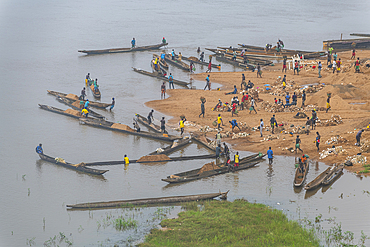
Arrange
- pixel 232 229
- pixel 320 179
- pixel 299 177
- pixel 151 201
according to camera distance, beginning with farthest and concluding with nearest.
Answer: pixel 299 177 < pixel 320 179 < pixel 151 201 < pixel 232 229

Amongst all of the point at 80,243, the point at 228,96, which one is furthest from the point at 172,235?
the point at 228,96

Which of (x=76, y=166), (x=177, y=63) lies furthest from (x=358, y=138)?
(x=177, y=63)

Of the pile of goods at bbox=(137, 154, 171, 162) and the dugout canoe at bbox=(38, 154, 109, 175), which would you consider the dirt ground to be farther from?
the dugout canoe at bbox=(38, 154, 109, 175)

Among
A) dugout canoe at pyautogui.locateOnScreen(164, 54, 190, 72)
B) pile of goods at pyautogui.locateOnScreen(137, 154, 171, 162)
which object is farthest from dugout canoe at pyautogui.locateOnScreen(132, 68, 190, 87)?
pile of goods at pyautogui.locateOnScreen(137, 154, 171, 162)

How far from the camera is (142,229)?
17.9 m

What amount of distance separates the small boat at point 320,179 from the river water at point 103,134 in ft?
1.53

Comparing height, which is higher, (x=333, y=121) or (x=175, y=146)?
(x=333, y=121)

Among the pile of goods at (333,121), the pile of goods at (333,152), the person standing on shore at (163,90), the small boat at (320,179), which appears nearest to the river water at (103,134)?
the small boat at (320,179)

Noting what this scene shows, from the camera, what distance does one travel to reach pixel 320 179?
21.5 meters

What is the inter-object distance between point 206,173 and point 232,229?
693 centimetres

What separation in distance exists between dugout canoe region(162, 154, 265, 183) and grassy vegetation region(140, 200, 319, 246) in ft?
12.5

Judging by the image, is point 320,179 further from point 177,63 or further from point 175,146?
point 177,63

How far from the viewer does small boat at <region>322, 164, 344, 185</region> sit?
70.2 feet

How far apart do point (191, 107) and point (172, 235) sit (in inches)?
781
